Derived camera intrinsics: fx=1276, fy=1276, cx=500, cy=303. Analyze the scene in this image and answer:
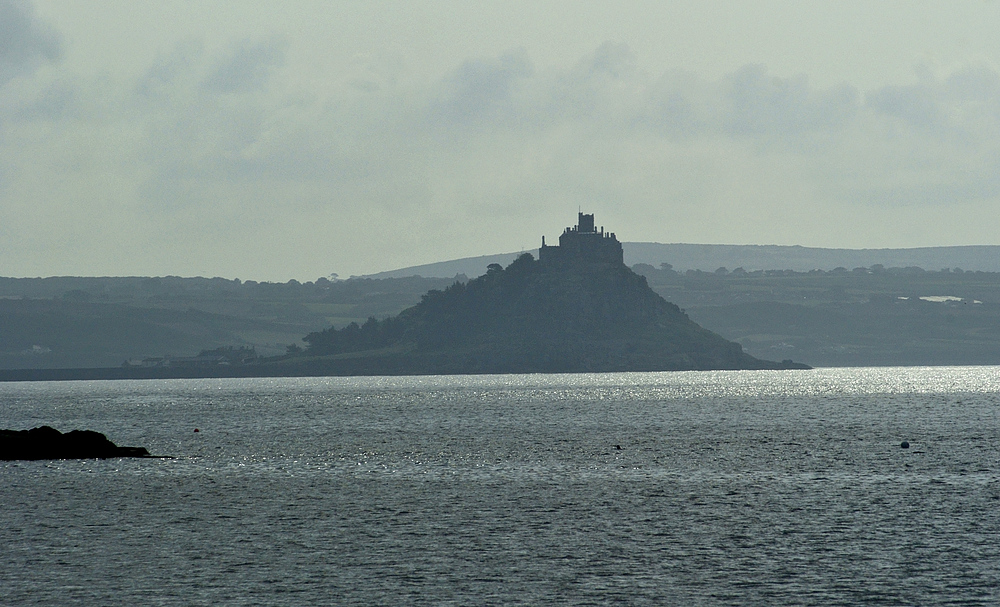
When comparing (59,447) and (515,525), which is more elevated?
(59,447)

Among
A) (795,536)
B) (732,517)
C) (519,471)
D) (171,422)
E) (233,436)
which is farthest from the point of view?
(171,422)

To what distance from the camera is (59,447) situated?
117125mm

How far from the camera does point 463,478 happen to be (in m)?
95.3

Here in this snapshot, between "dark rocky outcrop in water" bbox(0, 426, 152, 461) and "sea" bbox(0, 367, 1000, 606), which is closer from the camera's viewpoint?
"sea" bbox(0, 367, 1000, 606)

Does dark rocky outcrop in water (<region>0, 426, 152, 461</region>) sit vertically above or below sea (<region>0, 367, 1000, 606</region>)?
above

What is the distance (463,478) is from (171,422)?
10305 cm

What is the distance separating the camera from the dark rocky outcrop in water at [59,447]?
381 ft

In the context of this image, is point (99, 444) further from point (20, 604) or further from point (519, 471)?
point (20, 604)

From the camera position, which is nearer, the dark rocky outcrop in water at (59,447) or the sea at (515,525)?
the sea at (515,525)

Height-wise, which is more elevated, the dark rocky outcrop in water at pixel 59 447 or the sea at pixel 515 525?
the dark rocky outcrop in water at pixel 59 447

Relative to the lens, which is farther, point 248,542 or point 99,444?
point 99,444

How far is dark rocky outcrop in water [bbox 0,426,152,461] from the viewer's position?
116062mm

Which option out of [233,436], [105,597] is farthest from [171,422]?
[105,597]

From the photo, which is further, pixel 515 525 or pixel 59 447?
pixel 59 447
